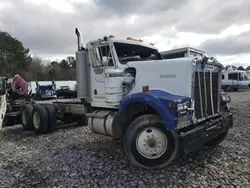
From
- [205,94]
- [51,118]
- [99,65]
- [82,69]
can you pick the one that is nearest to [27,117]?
[51,118]

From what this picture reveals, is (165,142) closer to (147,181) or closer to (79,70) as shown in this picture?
(147,181)

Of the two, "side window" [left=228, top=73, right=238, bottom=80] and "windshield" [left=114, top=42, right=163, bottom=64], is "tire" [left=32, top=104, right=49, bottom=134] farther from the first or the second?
"side window" [left=228, top=73, right=238, bottom=80]

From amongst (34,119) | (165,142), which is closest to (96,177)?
(165,142)

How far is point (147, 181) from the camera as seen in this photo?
11.6ft

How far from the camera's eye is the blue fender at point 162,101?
3549 millimetres

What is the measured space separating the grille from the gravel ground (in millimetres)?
942

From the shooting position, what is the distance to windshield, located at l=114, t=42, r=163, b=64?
5086 millimetres

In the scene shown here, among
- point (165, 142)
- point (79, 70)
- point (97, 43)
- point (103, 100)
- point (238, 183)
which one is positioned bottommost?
point (238, 183)

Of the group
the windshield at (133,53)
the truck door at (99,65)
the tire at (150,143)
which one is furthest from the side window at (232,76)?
the tire at (150,143)

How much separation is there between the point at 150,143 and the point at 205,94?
4.84 feet

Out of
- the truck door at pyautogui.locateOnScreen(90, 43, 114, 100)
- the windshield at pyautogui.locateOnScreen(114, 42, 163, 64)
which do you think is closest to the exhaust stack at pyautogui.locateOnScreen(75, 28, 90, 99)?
the truck door at pyautogui.locateOnScreen(90, 43, 114, 100)

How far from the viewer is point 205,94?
4320mm

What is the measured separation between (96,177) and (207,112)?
2437mm

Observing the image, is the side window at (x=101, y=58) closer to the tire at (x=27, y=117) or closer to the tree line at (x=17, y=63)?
the tire at (x=27, y=117)
